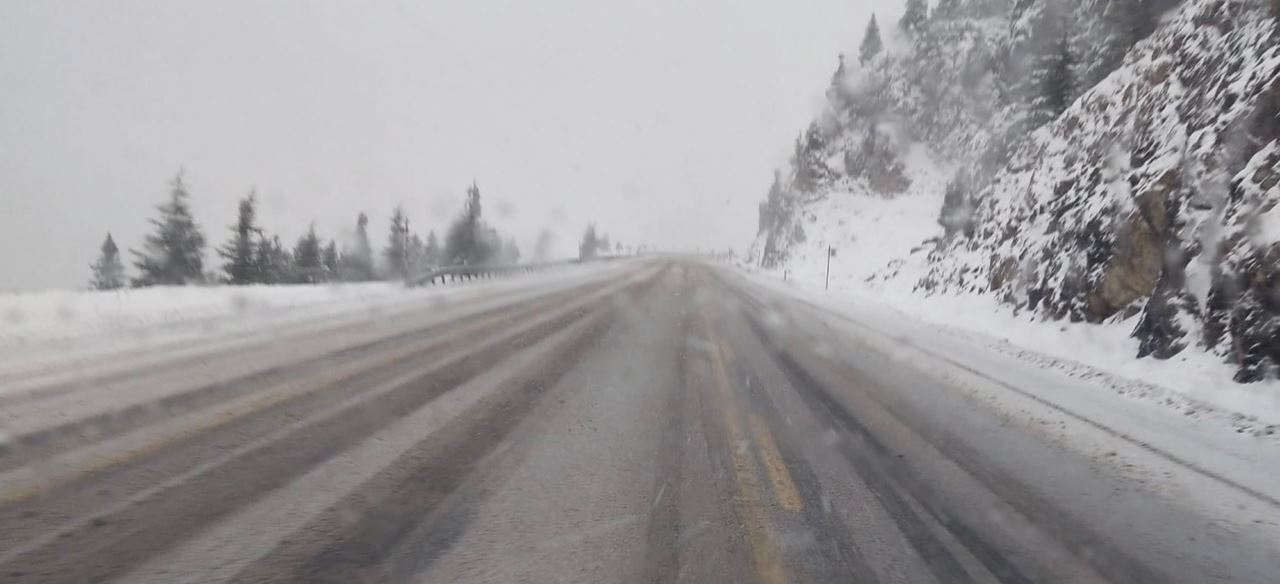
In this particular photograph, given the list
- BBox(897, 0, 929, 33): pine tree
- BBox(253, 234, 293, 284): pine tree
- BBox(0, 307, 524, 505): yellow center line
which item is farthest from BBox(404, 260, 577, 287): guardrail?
BBox(897, 0, 929, 33): pine tree

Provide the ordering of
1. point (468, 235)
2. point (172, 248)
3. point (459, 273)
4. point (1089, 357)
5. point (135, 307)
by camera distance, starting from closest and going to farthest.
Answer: point (1089, 357), point (135, 307), point (459, 273), point (172, 248), point (468, 235)

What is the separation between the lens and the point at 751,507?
315 cm

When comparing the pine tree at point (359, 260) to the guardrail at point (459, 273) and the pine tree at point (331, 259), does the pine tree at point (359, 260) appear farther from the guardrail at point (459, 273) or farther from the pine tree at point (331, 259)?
the guardrail at point (459, 273)

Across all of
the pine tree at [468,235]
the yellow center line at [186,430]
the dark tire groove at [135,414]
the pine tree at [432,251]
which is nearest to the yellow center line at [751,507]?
the yellow center line at [186,430]

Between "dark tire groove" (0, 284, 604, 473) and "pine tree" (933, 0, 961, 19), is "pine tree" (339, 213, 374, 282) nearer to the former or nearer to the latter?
"dark tire groove" (0, 284, 604, 473)

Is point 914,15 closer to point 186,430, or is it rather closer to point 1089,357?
point 1089,357

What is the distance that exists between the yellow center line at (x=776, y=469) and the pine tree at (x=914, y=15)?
6269cm

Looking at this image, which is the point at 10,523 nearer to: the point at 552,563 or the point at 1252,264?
the point at 552,563

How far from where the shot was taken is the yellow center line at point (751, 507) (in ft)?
8.38

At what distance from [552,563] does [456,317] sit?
912 cm

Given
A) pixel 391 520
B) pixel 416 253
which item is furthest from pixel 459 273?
pixel 416 253

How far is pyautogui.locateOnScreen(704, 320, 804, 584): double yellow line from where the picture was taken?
262cm

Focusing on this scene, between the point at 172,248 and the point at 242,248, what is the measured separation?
10.6 feet

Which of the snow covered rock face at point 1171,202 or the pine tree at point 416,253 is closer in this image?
the snow covered rock face at point 1171,202
